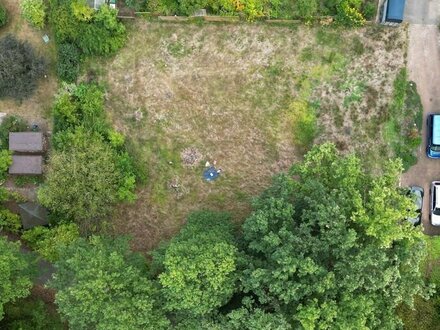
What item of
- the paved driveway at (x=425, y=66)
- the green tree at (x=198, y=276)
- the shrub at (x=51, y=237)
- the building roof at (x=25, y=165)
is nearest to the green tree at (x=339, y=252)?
the green tree at (x=198, y=276)

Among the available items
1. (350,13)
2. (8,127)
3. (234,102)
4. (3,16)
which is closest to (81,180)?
(8,127)

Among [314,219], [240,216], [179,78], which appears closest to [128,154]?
[179,78]

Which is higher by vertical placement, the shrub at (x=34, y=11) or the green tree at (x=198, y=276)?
the shrub at (x=34, y=11)

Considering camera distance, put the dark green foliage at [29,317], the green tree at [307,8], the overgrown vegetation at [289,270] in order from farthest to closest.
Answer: the green tree at [307,8], the dark green foliage at [29,317], the overgrown vegetation at [289,270]

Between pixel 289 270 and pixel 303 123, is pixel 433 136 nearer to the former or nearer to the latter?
pixel 303 123

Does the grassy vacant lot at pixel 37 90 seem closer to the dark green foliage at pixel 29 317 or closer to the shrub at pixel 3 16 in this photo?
the shrub at pixel 3 16

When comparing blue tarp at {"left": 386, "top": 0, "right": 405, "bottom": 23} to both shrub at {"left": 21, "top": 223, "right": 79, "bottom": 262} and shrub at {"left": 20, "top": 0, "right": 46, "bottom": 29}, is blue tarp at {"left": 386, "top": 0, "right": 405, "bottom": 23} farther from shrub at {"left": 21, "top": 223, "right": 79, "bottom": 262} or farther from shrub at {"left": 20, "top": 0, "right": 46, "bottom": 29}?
shrub at {"left": 21, "top": 223, "right": 79, "bottom": 262}

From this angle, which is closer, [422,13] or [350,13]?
[350,13]
